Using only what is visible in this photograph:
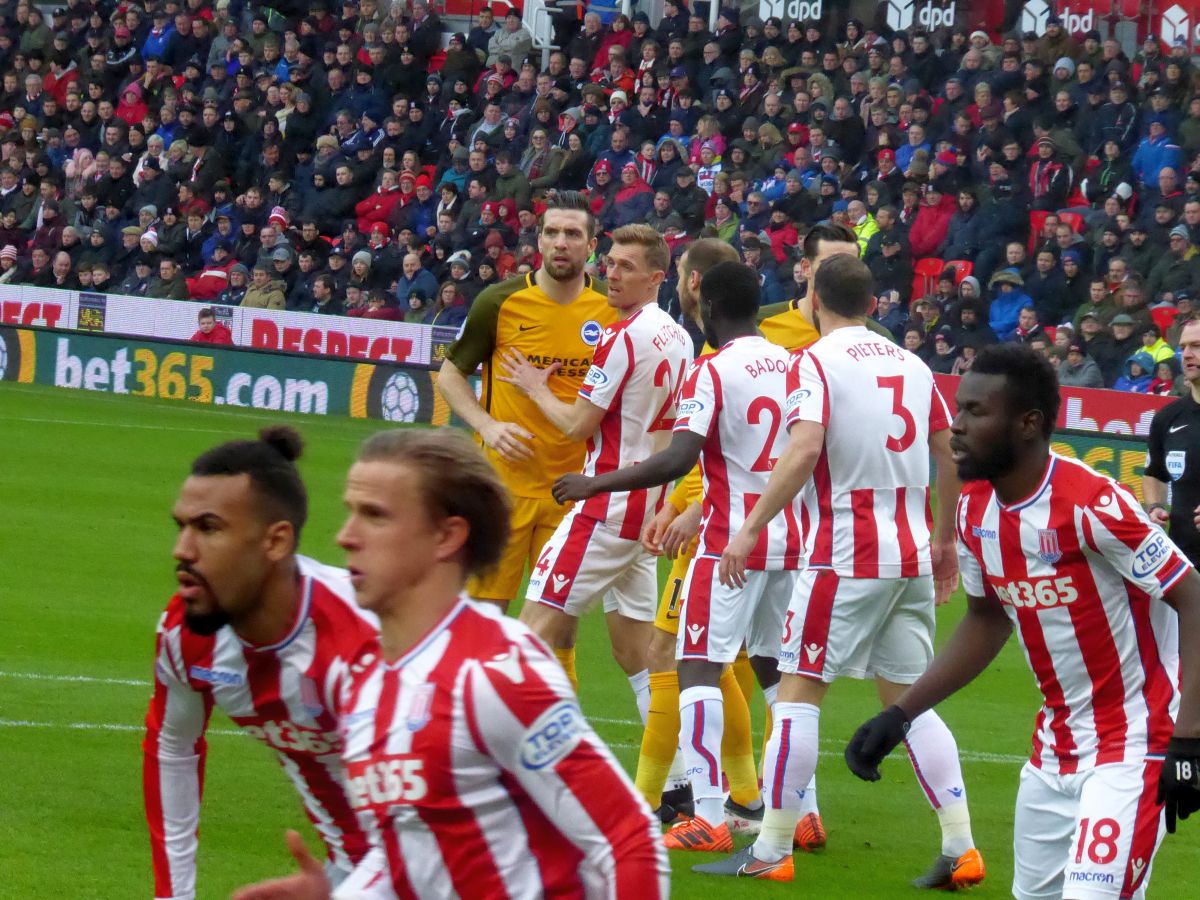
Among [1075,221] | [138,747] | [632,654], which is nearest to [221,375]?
[1075,221]

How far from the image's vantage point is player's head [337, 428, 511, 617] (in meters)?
3.08

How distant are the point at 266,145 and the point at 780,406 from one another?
847 inches

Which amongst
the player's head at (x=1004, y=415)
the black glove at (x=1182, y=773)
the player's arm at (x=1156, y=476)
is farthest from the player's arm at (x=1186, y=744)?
the player's arm at (x=1156, y=476)

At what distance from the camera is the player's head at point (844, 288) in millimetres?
6398

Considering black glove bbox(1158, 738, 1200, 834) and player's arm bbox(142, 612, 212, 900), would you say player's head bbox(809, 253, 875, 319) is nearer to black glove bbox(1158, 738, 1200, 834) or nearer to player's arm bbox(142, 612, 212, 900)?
black glove bbox(1158, 738, 1200, 834)

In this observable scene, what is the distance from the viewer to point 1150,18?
2261cm

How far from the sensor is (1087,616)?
4586 millimetres

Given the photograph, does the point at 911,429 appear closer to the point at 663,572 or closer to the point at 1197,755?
the point at 1197,755

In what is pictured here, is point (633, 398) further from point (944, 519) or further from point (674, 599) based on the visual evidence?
point (944, 519)

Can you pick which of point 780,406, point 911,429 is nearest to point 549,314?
point 780,406

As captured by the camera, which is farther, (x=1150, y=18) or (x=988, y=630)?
(x=1150, y=18)

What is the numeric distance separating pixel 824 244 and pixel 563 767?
4.78 m

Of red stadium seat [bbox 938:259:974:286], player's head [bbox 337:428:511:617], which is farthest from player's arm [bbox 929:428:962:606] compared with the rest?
red stadium seat [bbox 938:259:974:286]

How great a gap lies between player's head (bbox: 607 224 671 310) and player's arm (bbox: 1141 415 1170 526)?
248 cm
